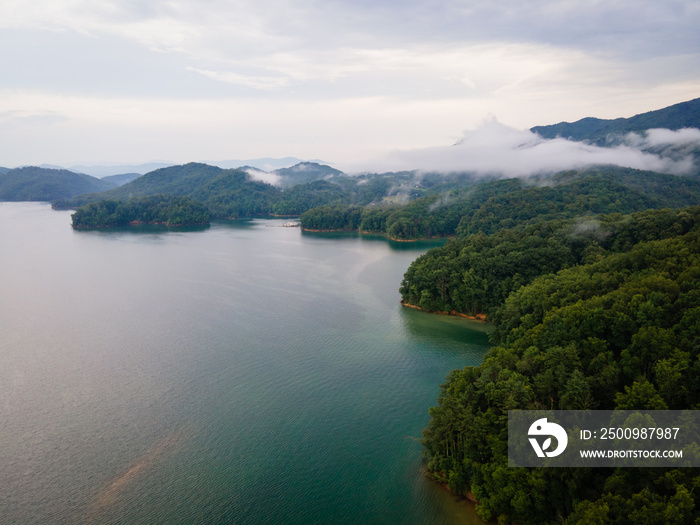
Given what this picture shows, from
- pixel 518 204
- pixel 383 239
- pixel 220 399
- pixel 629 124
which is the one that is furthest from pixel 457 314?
pixel 629 124

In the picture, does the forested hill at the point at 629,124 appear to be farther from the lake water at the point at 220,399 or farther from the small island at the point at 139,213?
the lake water at the point at 220,399

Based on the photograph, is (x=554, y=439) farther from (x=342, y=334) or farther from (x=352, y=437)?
(x=342, y=334)

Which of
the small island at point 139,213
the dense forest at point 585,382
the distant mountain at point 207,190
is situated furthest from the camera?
the distant mountain at point 207,190

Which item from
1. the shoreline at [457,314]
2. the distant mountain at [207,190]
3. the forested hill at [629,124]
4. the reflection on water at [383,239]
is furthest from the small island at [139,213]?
the forested hill at [629,124]

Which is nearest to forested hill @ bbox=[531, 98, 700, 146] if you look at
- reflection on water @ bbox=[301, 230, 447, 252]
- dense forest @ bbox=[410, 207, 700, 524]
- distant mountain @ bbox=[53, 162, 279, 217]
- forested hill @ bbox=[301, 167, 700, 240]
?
forested hill @ bbox=[301, 167, 700, 240]

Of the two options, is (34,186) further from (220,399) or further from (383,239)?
(220,399)
